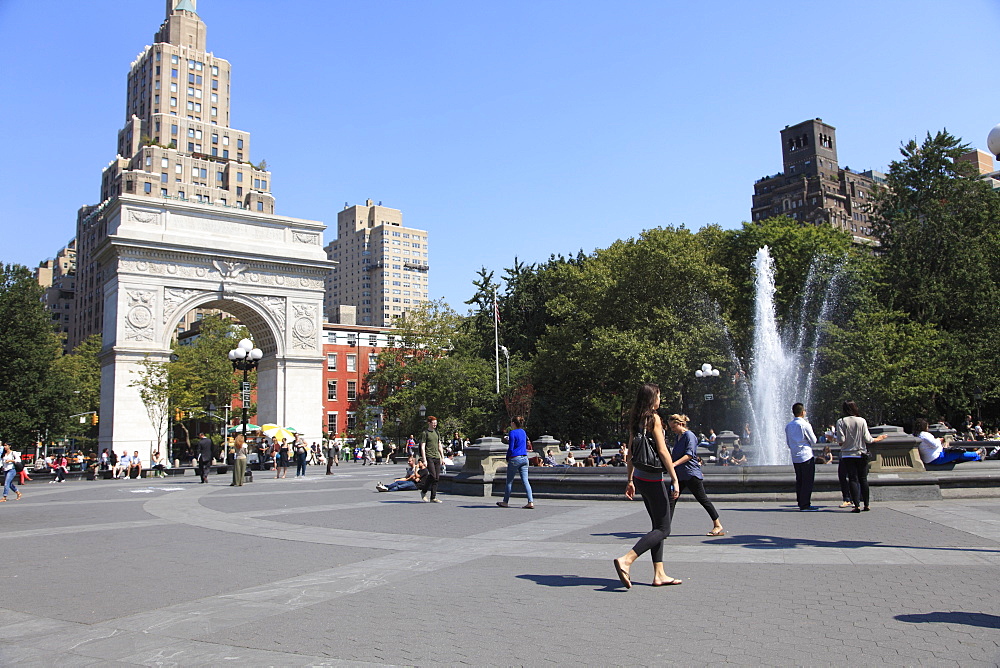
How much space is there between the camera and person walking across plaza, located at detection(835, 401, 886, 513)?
11250 millimetres

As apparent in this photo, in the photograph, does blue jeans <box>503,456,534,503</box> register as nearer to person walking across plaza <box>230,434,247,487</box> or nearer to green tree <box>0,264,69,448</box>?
person walking across plaza <box>230,434,247,487</box>

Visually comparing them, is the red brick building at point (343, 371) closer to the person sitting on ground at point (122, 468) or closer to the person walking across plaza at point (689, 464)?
the person sitting on ground at point (122, 468)

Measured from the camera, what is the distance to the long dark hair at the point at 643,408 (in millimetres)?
6957

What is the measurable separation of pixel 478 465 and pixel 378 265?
16146 cm

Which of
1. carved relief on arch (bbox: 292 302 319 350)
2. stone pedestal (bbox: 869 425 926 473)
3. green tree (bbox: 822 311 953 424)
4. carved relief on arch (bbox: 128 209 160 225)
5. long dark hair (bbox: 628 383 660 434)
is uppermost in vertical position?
carved relief on arch (bbox: 128 209 160 225)

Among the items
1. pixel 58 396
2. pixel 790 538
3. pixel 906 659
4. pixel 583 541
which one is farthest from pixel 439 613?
pixel 58 396

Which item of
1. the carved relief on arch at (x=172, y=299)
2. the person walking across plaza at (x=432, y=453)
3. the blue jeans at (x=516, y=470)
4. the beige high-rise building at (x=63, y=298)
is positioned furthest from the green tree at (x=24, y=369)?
the beige high-rise building at (x=63, y=298)

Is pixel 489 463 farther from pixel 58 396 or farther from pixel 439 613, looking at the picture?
pixel 58 396

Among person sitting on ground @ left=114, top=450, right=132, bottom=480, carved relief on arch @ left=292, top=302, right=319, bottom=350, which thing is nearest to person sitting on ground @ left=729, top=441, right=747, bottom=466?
person sitting on ground @ left=114, top=450, right=132, bottom=480

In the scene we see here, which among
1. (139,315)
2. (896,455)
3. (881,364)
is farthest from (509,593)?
(139,315)

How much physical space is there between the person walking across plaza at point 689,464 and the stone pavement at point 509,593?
13.9 inches

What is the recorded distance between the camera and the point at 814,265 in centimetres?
3888

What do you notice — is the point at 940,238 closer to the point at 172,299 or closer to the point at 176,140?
the point at 172,299

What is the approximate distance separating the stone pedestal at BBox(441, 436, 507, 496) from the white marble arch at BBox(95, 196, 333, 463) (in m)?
30.4
